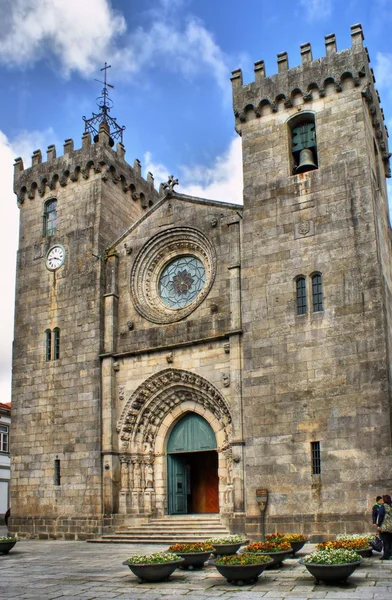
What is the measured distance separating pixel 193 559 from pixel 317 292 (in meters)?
9.94

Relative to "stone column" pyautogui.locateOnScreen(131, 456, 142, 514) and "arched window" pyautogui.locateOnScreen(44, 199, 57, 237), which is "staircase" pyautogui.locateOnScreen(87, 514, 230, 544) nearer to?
"stone column" pyautogui.locateOnScreen(131, 456, 142, 514)

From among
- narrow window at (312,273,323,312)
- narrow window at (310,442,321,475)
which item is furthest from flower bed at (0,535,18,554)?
narrow window at (312,273,323,312)

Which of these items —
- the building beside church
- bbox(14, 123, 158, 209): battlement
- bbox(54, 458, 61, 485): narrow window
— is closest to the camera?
bbox(54, 458, 61, 485): narrow window

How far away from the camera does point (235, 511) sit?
70.8ft

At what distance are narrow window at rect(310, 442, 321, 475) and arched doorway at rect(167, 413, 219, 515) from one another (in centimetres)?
471

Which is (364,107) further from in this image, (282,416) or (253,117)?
(282,416)

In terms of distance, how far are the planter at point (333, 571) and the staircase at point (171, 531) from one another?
9.61 meters

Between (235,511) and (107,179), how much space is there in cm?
1469

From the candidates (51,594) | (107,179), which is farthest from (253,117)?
→ (51,594)

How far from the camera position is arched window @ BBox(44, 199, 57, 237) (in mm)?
29506

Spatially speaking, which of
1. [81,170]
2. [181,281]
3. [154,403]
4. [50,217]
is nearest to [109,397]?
[154,403]

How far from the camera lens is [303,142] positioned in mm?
23969

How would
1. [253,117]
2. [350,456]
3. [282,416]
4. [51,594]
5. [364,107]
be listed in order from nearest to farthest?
[51,594] < [350,456] < [282,416] < [364,107] < [253,117]

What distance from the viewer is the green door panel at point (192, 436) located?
80.7ft
